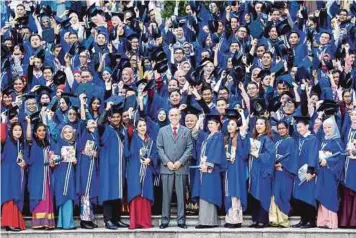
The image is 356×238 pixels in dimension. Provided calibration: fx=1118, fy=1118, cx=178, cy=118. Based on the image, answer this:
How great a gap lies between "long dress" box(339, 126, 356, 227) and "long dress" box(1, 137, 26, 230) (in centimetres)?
466

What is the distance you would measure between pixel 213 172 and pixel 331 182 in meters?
1.70

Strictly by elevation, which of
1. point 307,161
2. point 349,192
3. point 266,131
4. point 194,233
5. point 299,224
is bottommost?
point 194,233

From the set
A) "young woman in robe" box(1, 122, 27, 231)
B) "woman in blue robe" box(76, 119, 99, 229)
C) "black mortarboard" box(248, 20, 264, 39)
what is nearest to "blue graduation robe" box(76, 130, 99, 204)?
"woman in blue robe" box(76, 119, 99, 229)

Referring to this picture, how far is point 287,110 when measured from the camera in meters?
16.8

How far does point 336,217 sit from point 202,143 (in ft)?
7.24

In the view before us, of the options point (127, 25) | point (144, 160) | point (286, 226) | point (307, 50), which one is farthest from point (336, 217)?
point (127, 25)

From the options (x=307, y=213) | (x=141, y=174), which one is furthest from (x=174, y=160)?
(x=307, y=213)

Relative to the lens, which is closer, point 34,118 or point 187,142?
point 187,142

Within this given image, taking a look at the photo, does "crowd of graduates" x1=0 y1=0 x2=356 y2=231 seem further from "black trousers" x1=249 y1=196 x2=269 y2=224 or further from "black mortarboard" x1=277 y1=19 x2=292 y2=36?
"black mortarboard" x1=277 y1=19 x2=292 y2=36

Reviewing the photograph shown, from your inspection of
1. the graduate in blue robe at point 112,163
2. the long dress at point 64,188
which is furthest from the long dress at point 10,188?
the graduate in blue robe at point 112,163

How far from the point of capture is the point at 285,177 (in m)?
16.2

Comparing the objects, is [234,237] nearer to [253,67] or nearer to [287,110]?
[287,110]

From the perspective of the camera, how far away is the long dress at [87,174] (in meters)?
16.3

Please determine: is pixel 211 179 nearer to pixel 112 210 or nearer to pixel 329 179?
pixel 112 210
